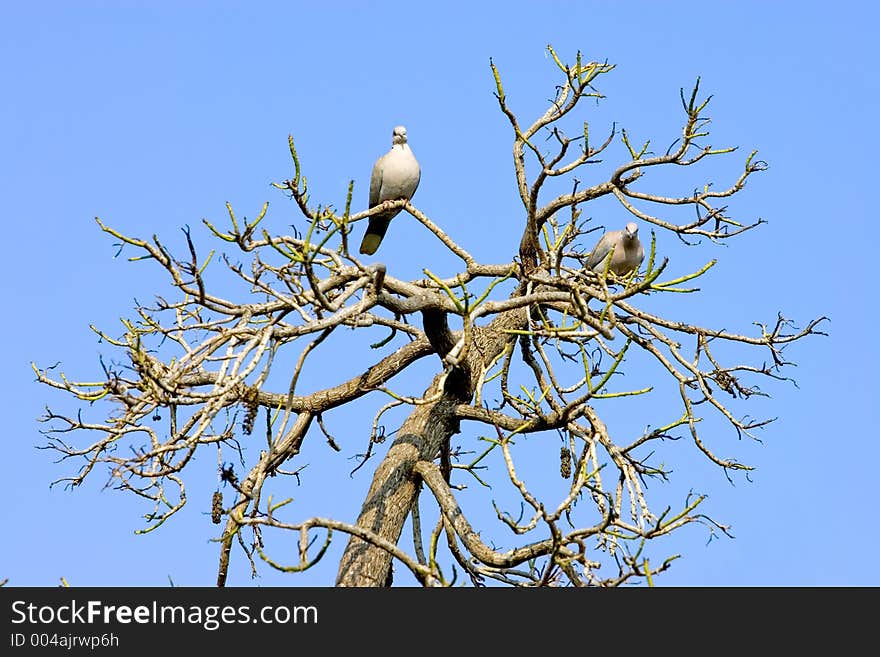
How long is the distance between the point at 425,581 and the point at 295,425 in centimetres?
299

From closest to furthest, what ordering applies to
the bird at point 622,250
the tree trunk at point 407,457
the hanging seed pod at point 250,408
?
the hanging seed pod at point 250,408 → the tree trunk at point 407,457 → the bird at point 622,250

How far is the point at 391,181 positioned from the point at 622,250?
7.12ft

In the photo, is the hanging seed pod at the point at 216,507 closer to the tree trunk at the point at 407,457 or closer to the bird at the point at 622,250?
the tree trunk at the point at 407,457

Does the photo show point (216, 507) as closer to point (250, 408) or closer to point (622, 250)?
point (250, 408)

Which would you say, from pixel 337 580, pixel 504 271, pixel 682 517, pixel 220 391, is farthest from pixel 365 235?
pixel 682 517

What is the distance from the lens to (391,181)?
9.45m

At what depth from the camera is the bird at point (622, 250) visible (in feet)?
30.9

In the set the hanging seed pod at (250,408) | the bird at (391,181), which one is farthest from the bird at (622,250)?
the hanging seed pod at (250,408)

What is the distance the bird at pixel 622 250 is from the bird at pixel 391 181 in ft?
5.83

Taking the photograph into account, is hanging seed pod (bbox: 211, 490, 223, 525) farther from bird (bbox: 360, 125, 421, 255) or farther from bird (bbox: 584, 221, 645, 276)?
bird (bbox: 584, 221, 645, 276)

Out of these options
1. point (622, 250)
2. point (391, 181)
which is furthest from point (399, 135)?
point (622, 250)
